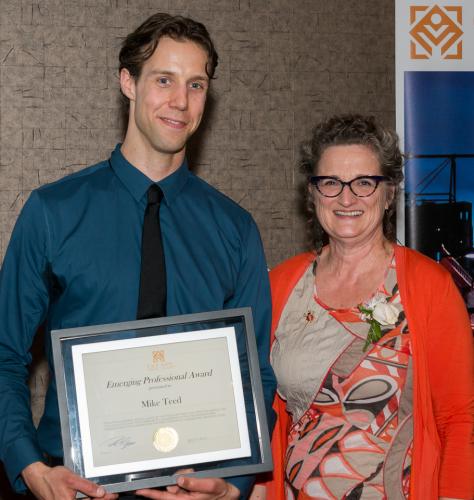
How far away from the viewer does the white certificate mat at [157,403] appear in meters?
1.66

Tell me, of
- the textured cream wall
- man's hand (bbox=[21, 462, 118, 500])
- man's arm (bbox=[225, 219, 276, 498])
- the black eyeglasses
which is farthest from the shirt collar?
the textured cream wall

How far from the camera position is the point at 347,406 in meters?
2.11

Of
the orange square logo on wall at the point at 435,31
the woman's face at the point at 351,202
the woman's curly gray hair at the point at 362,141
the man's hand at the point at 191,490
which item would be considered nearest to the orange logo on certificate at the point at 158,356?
the man's hand at the point at 191,490

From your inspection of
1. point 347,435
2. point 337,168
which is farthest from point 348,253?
point 347,435

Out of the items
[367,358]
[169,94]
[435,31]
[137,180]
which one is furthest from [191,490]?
[435,31]

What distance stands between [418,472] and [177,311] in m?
0.87

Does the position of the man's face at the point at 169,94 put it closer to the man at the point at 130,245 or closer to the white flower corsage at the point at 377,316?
the man at the point at 130,245

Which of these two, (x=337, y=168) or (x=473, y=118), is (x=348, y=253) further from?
(x=473, y=118)

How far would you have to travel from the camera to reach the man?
1846 mm

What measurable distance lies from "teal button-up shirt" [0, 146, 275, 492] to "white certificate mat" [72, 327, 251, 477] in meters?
0.17

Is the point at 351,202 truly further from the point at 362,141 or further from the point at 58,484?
the point at 58,484

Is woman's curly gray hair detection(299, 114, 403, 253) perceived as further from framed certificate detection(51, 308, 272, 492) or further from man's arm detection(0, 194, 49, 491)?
man's arm detection(0, 194, 49, 491)

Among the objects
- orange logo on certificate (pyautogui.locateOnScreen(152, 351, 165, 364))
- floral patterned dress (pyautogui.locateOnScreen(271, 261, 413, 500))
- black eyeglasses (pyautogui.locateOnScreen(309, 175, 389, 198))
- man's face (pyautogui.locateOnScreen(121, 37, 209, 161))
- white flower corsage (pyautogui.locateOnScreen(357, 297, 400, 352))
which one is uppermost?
man's face (pyautogui.locateOnScreen(121, 37, 209, 161))

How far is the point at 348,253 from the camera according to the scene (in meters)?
2.34
